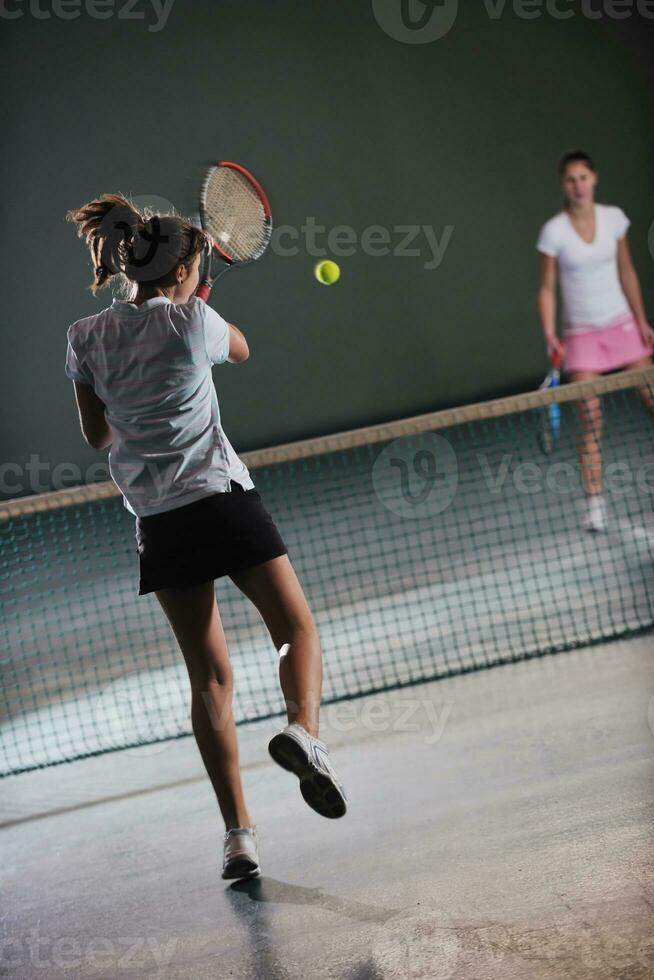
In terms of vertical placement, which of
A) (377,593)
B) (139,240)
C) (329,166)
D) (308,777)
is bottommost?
(377,593)

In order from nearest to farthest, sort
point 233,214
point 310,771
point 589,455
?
1. point 310,771
2. point 233,214
3. point 589,455

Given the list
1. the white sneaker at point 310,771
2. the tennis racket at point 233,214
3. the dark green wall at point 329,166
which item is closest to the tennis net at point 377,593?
the tennis racket at point 233,214

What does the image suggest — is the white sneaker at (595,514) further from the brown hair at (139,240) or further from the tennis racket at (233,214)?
the brown hair at (139,240)

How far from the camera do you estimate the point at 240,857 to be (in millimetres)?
2227

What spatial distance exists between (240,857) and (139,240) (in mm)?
1329

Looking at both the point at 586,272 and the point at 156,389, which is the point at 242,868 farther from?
the point at 586,272

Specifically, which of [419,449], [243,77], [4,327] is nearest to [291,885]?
[419,449]

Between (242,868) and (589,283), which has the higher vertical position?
(589,283)

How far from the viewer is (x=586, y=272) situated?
5.66 m

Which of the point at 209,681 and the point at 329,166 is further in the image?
the point at 329,166

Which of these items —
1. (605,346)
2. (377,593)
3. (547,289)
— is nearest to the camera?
(377,593)

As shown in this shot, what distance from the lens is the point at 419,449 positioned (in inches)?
371

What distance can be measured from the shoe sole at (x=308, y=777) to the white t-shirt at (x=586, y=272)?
413 centimetres

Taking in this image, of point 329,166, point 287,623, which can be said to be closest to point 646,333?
point 287,623
